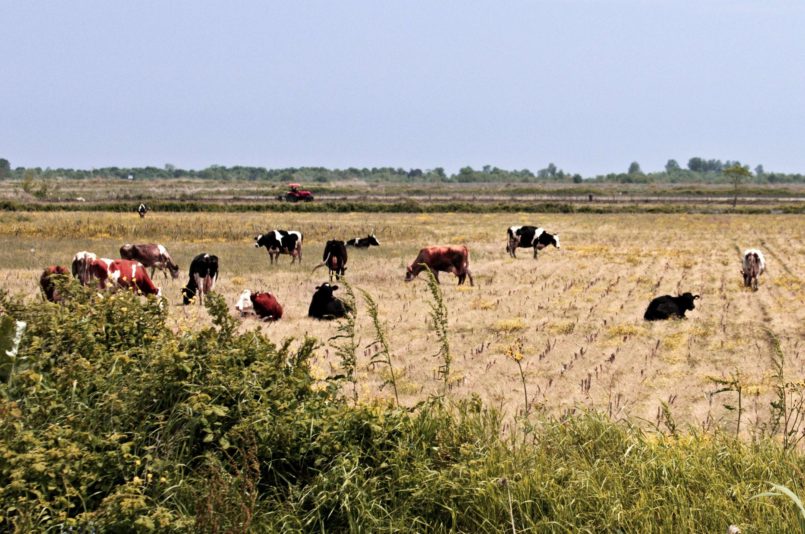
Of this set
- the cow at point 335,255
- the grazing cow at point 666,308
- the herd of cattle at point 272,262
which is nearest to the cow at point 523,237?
the herd of cattle at point 272,262

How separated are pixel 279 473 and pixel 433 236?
32.1 m

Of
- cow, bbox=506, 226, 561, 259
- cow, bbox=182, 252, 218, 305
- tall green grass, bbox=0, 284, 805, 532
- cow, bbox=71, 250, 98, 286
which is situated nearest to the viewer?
tall green grass, bbox=0, 284, 805, 532

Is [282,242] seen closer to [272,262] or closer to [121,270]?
[272,262]

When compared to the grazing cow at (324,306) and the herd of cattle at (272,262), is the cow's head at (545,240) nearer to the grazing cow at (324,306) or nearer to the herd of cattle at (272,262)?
the herd of cattle at (272,262)

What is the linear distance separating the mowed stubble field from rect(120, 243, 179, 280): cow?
1.55 feet

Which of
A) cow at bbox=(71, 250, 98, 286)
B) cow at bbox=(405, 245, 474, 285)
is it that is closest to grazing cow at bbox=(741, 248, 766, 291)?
cow at bbox=(405, 245, 474, 285)

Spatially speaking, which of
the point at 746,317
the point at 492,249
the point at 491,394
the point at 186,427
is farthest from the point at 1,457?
the point at 492,249

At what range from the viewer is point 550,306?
17.2m

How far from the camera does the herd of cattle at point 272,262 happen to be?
1508cm

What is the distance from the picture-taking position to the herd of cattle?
49.5 ft

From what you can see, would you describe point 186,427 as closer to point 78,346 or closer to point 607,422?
point 78,346

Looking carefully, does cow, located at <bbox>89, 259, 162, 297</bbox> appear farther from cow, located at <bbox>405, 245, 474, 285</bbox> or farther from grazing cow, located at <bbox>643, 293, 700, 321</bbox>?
grazing cow, located at <bbox>643, 293, 700, 321</bbox>

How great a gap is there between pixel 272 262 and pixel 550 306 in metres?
10.7

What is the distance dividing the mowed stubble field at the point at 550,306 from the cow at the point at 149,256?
0.47 metres
